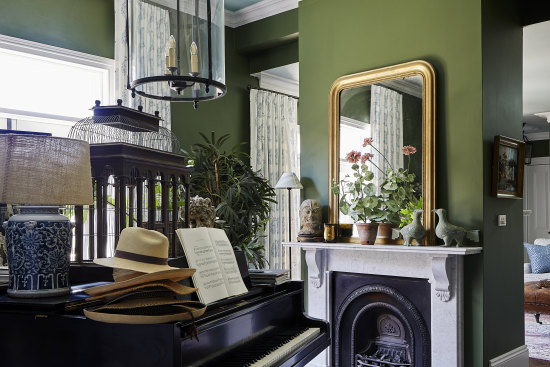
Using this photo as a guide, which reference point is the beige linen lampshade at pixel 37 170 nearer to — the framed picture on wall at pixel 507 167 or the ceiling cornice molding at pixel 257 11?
the framed picture on wall at pixel 507 167

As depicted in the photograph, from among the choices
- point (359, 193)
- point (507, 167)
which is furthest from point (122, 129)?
point (507, 167)

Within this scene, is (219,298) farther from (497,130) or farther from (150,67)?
(497,130)

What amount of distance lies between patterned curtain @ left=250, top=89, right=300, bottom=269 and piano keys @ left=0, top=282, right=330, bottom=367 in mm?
3791

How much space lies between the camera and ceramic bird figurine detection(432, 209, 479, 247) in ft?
11.9

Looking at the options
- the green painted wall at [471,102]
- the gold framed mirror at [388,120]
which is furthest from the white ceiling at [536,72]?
the gold framed mirror at [388,120]

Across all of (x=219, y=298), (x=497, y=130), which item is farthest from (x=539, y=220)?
(x=219, y=298)

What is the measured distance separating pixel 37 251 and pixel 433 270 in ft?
8.95

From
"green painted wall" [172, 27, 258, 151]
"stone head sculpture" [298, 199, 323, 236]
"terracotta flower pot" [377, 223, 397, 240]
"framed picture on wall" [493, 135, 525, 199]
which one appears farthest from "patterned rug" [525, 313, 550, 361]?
"green painted wall" [172, 27, 258, 151]

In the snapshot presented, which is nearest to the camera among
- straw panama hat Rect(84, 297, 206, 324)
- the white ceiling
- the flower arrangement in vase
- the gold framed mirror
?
straw panama hat Rect(84, 297, 206, 324)

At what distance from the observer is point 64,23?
4.45 m

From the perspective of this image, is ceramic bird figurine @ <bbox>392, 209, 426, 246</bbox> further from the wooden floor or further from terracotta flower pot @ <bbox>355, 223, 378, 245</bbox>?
the wooden floor

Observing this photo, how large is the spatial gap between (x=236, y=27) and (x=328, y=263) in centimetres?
294

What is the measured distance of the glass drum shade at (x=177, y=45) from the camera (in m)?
2.24

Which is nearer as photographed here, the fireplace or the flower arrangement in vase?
the fireplace
